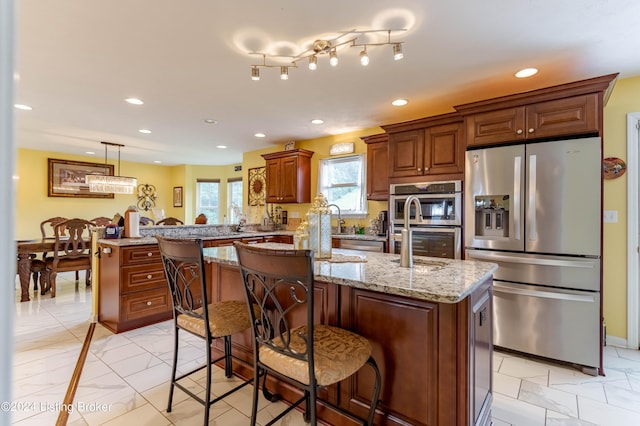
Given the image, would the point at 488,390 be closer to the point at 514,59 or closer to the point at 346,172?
the point at 514,59

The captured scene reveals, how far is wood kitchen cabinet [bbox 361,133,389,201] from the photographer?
4.01 meters

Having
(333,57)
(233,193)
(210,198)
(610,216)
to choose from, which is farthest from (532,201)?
(210,198)

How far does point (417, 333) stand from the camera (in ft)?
4.67

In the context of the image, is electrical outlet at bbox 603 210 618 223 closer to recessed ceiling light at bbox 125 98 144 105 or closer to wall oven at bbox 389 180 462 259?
wall oven at bbox 389 180 462 259

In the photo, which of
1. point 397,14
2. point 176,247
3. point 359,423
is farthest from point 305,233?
point 397,14

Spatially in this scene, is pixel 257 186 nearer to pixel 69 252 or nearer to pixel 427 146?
pixel 69 252

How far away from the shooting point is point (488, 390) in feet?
5.54

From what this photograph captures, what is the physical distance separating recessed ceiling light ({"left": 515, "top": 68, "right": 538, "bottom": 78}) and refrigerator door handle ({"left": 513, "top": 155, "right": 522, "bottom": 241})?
0.75 meters

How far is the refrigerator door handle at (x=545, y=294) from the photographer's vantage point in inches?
94.3

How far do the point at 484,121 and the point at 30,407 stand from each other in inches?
162

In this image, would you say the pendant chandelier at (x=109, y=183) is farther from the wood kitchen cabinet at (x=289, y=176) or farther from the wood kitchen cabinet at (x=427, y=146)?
the wood kitchen cabinet at (x=427, y=146)

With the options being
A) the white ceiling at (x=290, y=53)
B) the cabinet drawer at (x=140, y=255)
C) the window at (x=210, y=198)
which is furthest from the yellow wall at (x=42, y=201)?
Result: the cabinet drawer at (x=140, y=255)

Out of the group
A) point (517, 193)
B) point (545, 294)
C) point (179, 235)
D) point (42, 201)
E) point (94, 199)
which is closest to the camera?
point (545, 294)

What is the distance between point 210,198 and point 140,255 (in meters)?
5.33
